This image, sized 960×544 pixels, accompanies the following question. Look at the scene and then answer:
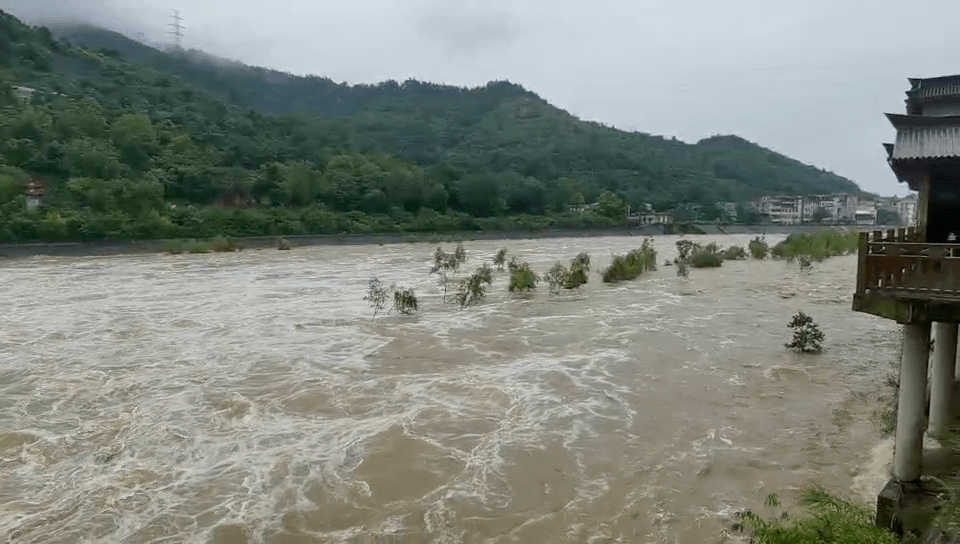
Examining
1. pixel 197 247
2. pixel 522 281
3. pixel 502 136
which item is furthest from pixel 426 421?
pixel 502 136

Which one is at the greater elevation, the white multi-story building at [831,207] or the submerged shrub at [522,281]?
the white multi-story building at [831,207]

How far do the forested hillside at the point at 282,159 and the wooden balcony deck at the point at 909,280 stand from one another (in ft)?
130

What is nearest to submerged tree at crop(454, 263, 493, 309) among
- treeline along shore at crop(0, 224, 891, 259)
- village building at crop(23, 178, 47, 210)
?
treeline along shore at crop(0, 224, 891, 259)

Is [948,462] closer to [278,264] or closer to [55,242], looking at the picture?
[278,264]

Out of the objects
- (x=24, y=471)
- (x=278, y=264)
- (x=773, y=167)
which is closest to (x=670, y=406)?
(x=24, y=471)

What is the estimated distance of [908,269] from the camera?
5105mm

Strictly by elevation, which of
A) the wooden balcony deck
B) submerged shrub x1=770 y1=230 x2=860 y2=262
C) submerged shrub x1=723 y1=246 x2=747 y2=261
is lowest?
submerged shrub x1=723 y1=246 x2=747 y2=261

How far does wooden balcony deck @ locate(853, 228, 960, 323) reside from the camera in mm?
4898

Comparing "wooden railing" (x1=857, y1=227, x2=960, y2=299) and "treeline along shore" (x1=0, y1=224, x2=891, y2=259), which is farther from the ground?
"wooden railing" (x1=857, y1=227, x2=960, y2=299)

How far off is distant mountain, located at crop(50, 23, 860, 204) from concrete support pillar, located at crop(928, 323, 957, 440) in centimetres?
7647

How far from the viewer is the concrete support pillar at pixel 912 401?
5312mm

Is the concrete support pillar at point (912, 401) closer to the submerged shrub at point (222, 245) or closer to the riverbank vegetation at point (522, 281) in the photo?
the riverbank vegetation at point (522, 281)

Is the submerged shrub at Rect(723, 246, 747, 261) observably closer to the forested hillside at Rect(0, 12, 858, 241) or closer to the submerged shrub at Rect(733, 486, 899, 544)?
the forested hillside at Rect(0, 12, 858, 241)

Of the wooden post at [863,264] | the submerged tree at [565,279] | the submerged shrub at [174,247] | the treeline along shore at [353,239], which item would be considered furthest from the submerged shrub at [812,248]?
the submerged shrub at [174,247]
